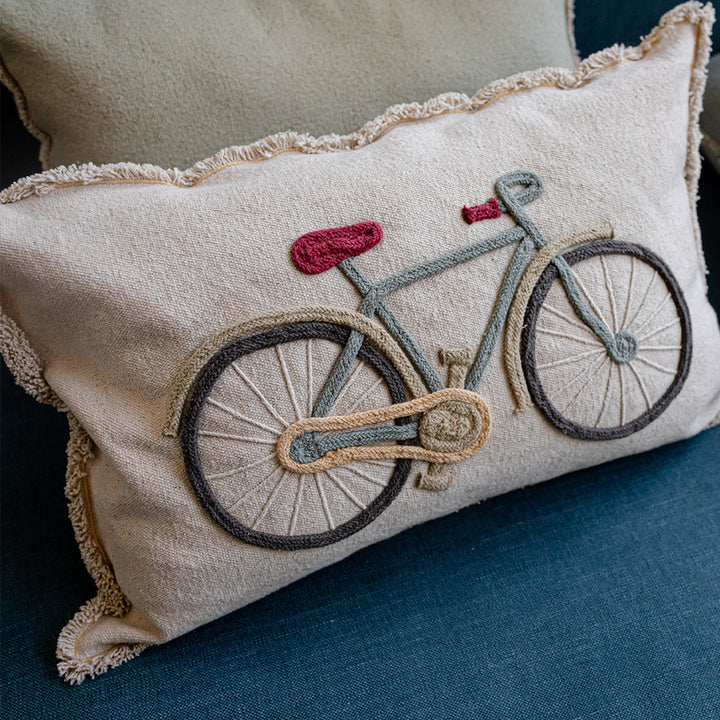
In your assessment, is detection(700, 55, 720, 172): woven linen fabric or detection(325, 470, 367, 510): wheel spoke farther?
detection(700, 55, 720, 172): woven linen fabric

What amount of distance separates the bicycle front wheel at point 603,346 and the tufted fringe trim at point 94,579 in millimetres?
410

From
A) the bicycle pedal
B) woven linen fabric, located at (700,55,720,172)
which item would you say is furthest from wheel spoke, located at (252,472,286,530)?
woven linen fabric, located at (700,55,720,172)

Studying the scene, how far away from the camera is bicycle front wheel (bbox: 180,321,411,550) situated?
1.73 ft

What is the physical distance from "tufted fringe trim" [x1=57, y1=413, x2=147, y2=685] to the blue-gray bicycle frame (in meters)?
0.21

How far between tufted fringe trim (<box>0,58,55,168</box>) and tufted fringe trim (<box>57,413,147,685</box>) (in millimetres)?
Answer: 270

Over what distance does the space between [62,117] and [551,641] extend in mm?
671

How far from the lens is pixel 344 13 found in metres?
0.65

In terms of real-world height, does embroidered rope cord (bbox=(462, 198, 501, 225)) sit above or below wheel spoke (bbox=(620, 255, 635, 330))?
above

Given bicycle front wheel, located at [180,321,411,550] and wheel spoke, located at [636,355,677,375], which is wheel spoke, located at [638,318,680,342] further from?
bicycle front wheel, located at [180,321,411,550]

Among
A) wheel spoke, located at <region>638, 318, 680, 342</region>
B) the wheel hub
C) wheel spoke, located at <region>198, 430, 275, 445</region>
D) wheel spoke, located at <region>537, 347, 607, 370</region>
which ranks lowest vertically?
wheel spoke, located at <region>638, 318, 680, 342</region>

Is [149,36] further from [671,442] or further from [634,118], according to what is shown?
[671,442]

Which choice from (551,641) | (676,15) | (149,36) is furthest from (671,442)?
(149,36)

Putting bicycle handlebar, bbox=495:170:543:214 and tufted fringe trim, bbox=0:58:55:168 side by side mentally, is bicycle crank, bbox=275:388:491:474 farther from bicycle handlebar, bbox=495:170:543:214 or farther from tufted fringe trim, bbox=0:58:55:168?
tufted fringe trim, bbox=0:58:55:168

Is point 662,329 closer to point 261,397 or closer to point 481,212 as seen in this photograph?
point 481,212
